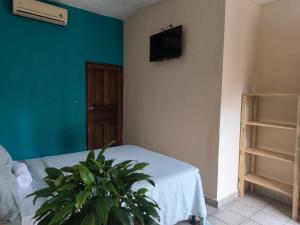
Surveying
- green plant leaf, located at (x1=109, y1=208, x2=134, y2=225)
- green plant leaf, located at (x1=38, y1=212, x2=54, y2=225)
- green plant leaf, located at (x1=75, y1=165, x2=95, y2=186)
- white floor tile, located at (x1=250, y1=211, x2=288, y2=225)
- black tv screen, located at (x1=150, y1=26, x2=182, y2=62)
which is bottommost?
white floor tile, located at (x1=250, y1=211, x2=288, y2=225)

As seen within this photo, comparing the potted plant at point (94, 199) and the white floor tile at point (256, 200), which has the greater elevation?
the potted plant at point (94, 199)

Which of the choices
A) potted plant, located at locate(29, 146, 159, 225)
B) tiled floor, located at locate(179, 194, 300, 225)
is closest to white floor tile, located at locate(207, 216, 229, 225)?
tiled floor, located at locate(179, 194, 300, 225)

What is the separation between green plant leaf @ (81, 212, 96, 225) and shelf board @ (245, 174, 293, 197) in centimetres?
259

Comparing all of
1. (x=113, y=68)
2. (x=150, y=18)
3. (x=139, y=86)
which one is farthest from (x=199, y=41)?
(x=113, y=68)

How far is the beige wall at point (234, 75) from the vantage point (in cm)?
266

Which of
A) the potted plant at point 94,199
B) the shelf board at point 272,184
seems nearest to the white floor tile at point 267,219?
the shelf board at point 272,184

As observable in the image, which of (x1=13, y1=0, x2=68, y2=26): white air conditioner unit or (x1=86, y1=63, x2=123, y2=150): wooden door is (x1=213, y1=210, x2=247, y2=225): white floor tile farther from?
(x1=13, y1=0, x2=68, y2=26): white air conditioner unit

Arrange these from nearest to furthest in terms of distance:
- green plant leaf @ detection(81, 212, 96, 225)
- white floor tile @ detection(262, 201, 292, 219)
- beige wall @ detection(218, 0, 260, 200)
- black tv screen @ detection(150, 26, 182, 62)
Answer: green plant leaf @ detection(81, 212, 96, 225) < white floor tile @ detection(262, 201, 292, 219) < beige wall @ detection(218, 0, 260, 200) < black tv screen @ detection(150, 26, 182, 62)

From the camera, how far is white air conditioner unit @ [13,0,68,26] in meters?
2.97

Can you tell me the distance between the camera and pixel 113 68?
413 cm

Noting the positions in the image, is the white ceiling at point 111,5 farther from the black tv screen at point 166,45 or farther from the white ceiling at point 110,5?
the black tv screen at point 166,45

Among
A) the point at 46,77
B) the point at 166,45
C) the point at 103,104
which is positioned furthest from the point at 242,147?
the point at 46,77

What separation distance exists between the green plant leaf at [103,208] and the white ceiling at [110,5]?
10.9 feet

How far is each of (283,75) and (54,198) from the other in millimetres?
3014
